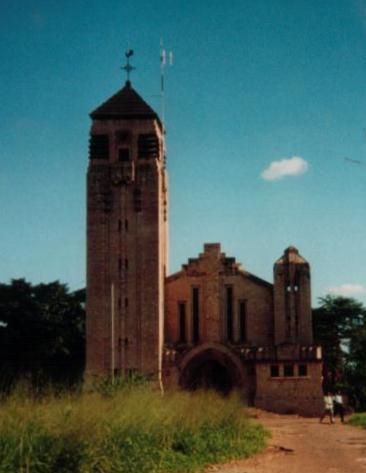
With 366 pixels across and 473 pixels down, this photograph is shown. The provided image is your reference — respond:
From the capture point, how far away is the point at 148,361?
45.2 m

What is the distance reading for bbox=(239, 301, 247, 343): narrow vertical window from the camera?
48656mm

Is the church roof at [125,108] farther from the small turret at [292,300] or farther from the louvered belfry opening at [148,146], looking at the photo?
the small turret at [292,300]

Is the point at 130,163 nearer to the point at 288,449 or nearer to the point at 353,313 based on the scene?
the point at 353,313

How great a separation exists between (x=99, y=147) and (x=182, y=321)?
12.1 m

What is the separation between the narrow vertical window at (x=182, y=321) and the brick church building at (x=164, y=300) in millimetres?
67

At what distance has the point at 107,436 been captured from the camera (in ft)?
45.7

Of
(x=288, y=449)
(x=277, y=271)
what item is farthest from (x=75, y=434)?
(x=277, y=271)

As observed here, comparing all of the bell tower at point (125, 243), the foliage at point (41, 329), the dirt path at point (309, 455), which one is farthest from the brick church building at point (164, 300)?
the dirt path at point (309, 455)

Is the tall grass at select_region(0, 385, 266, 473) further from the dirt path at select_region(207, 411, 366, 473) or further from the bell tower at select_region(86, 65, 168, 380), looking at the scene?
the bell tower at select_region(86, 65, 168, 380)

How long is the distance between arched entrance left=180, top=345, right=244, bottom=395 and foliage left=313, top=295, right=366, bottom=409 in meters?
7.93

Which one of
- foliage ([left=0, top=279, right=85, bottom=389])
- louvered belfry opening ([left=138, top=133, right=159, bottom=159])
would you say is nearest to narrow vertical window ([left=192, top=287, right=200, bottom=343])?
foliage ([left=0, top=279, right=85, bottom=389])

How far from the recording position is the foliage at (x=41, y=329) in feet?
162

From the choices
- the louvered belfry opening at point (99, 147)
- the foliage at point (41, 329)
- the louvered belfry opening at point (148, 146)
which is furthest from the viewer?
the foliage at point (41, 329)

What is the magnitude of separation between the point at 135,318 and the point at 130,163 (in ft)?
31.0
